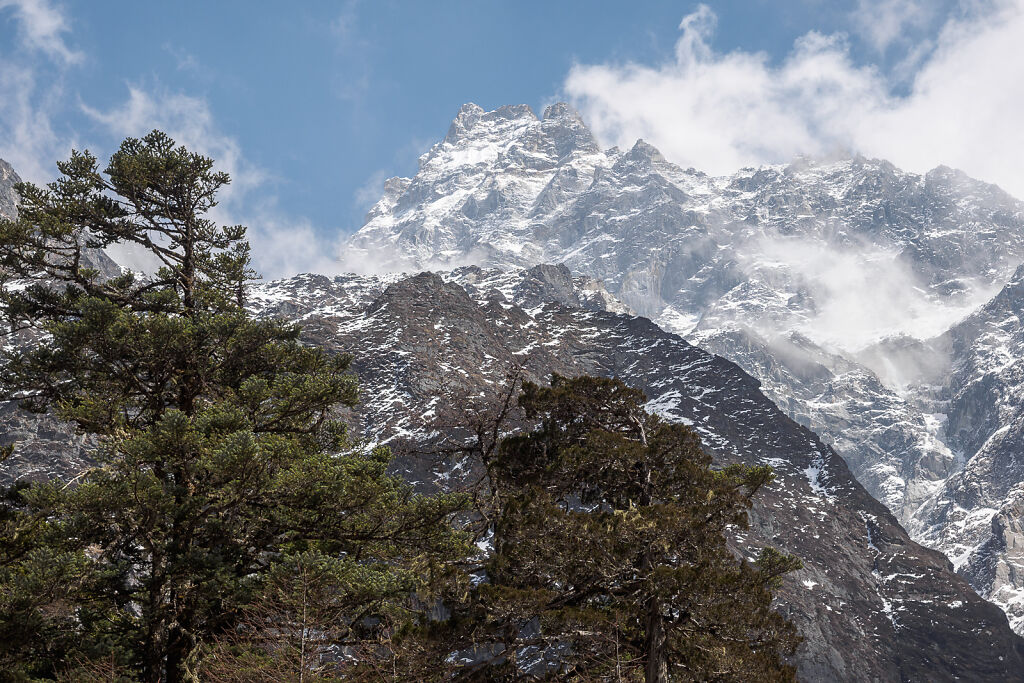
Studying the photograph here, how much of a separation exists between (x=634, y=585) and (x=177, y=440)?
30.2ft

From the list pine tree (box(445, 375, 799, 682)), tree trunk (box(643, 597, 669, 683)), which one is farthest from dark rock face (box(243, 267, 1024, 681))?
tree trunk (box(643, 597, 669, 683))

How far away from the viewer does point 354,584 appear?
15.8 m

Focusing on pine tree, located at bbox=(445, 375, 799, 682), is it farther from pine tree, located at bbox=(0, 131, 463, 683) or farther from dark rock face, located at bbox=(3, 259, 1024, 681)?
dark rock face, located at bbox=(3, 259, 1024, 681)

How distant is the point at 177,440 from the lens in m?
15.7

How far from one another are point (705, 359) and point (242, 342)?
6429 inches

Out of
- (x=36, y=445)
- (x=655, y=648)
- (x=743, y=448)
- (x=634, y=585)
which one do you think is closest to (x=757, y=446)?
(x=743, y=448)

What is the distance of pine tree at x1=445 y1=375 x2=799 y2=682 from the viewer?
1469 centimetres

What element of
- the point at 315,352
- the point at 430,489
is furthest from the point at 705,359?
the point at 315,352

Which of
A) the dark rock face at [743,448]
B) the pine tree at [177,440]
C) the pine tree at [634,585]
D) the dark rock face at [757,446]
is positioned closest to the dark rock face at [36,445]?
the dark rock face at [743,448]

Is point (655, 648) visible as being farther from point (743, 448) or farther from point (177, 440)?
point (743, 448)

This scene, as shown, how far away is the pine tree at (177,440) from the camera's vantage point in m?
16.0

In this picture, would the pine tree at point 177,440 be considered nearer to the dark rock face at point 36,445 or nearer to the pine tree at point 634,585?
the pine tree at point 634,585

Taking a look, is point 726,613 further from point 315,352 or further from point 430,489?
Result: point 430,489

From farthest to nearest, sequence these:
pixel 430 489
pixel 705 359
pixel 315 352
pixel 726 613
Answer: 1. pixel 705 359
2. pixel 430 489
3. pixel 315 352
4. pixel 726 613
